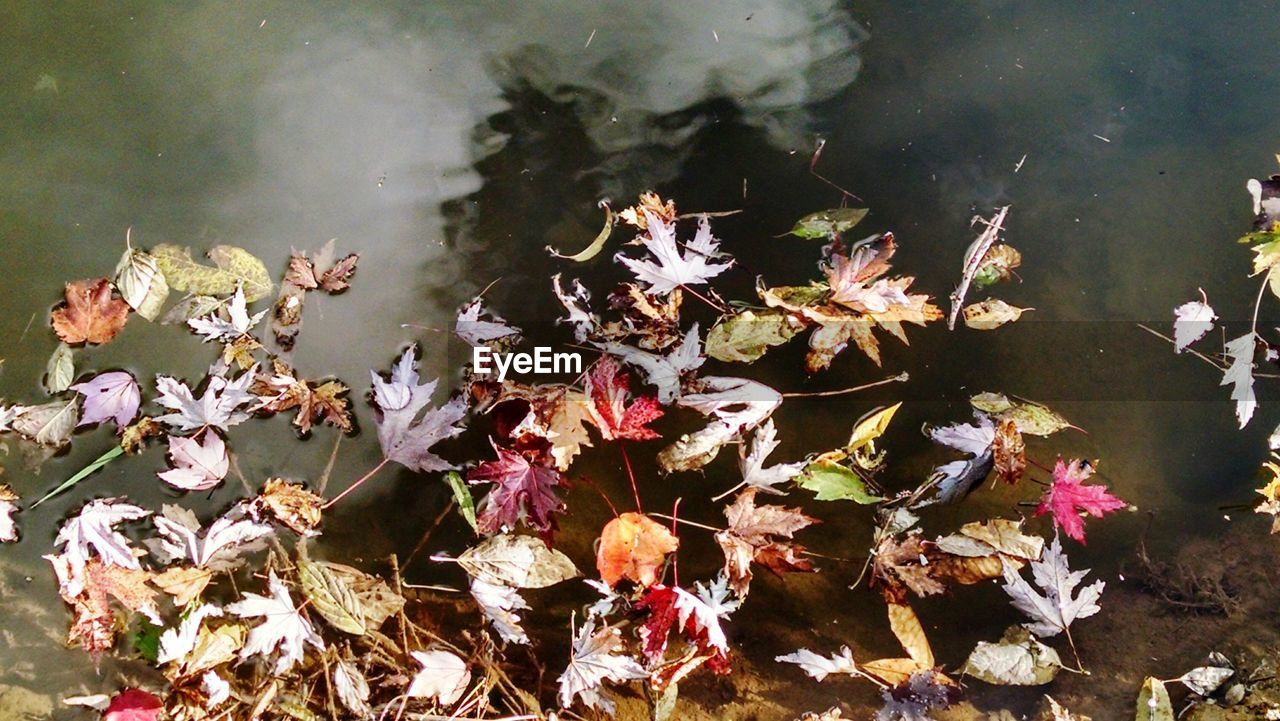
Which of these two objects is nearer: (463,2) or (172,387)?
(172,387)

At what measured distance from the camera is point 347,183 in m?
2.00

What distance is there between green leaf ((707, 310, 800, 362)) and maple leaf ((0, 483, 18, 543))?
1861mm

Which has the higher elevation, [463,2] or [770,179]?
[463,2]

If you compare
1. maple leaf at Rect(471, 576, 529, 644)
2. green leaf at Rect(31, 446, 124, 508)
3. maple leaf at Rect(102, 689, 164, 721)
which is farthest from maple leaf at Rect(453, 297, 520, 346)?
maple leaf at Rect(102, 689, 164, 721)

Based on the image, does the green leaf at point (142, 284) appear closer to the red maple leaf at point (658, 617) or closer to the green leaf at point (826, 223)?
the red maple leaf at point (658, 617)

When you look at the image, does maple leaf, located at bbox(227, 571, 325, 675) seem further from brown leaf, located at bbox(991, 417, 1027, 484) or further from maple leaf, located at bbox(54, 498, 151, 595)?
brown leaf, located at bbox(991, 417, 1027, 484)

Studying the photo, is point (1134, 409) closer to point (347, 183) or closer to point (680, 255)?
point (680, 255)

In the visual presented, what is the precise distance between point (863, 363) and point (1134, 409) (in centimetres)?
73

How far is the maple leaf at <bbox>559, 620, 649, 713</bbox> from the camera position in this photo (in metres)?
1.84

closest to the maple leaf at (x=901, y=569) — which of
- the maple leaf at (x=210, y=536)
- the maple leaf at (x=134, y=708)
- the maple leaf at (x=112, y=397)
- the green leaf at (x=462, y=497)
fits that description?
the green leaf at (x=462, y=497)

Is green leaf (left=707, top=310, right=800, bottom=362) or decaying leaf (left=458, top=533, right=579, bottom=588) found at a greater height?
green leaf (left=707, top=310, right=800, bottom=362)

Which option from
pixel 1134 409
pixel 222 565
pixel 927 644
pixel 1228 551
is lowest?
pixel 927 644

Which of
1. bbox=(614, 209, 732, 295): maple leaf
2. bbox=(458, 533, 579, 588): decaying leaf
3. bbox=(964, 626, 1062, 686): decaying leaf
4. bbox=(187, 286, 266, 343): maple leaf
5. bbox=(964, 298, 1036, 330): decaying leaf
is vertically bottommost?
bbox=(964, 626, 1062, 686): decaying leaf

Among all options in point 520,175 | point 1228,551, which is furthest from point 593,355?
point 1228,551
